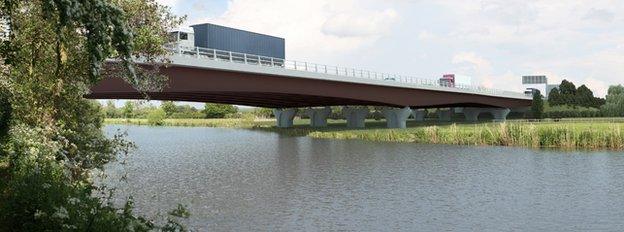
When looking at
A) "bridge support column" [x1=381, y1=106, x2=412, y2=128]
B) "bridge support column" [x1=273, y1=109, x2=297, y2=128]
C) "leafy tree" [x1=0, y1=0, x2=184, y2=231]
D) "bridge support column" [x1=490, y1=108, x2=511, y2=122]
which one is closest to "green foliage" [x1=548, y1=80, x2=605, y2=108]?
"bridge support column" [x1=490, y1=108, x2=511, y2=122]

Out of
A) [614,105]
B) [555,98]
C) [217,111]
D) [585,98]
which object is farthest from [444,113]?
[217,111]

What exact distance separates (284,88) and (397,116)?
30050 millimetres

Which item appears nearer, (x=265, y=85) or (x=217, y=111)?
(x=265, y=85)

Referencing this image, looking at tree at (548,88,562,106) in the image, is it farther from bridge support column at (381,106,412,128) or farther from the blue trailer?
the blue trailer

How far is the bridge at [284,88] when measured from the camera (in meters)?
39.0

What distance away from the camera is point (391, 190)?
25.1 metres

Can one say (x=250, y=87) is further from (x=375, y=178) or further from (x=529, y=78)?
(x=529, y=78)

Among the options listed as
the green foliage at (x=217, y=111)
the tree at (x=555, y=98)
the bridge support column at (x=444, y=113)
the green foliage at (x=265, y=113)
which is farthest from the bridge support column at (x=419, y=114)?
the green foliage at (x=217, y=111)

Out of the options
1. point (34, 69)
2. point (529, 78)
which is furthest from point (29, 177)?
point (529, 78)

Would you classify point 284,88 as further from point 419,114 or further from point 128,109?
point 128,109

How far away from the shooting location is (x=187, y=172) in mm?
33094

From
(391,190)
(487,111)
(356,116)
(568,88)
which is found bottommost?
(391,190)

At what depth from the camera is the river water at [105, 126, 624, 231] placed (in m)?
18.5

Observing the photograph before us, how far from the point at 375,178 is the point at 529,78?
450 ft
